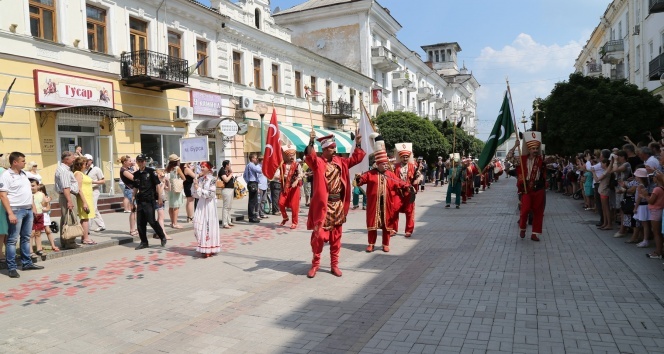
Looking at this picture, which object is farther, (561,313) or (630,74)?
(630,74)

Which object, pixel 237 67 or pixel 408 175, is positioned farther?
pixel 237 67

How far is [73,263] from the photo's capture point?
862 cm

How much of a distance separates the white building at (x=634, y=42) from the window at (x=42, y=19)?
24.0m

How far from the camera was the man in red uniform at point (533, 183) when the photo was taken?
9648 mm

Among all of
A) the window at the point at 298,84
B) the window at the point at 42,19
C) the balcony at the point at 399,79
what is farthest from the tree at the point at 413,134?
the window at the point at 42,19

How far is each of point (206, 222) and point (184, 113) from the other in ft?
40.6

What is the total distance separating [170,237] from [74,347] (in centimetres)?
671

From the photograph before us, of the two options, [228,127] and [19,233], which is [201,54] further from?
[19,233]

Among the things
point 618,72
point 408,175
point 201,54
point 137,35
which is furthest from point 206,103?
point 618,72

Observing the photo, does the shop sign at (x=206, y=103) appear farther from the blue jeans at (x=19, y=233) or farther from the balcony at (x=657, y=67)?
the balcony at (x=657, y=67)

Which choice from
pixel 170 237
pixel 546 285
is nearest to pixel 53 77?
pixel 170 237

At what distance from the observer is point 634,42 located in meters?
30.0


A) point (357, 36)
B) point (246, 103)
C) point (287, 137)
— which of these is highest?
point (357, 36)

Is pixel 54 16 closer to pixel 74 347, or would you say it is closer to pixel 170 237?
pixel 170 237
